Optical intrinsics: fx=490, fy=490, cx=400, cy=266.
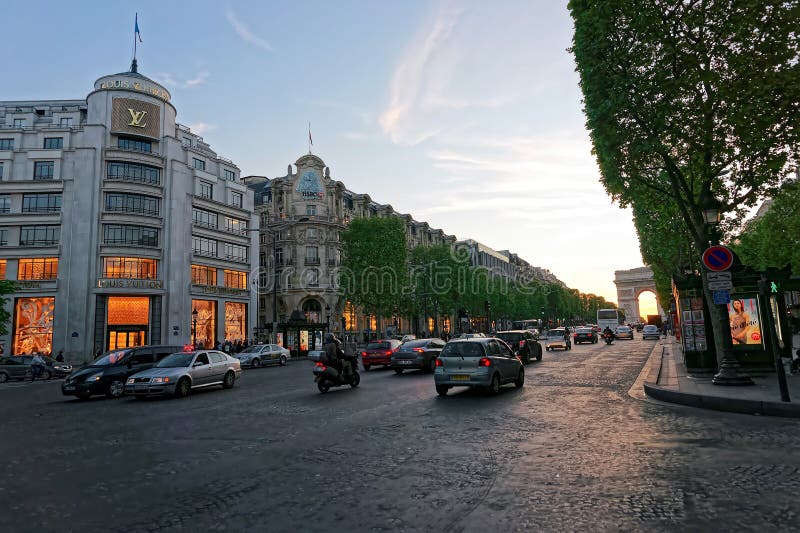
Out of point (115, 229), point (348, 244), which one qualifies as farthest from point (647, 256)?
point (115, 229)

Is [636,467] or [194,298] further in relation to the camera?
[194,298]

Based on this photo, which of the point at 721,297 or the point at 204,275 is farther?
the point at 204,275

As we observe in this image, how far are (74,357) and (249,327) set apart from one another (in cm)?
1724

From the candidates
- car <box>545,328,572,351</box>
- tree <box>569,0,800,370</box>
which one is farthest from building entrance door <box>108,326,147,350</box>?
tree <box>569,0,800,370</box>

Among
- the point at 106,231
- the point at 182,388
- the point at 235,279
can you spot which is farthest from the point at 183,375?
the point at 235,279

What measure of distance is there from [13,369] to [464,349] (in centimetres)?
2718

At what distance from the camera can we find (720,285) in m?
11.8

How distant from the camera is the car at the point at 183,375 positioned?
1491 cm

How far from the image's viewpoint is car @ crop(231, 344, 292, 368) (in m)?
33.3

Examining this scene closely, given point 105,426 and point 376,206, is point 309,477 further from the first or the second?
point 376,206

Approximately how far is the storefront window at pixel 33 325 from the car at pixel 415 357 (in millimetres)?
35113

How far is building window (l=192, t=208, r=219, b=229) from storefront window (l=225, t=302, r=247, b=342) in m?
8.28

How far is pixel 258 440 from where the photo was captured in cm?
800

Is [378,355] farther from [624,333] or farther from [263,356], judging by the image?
[624,333]
